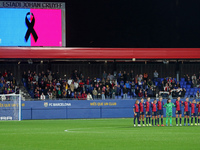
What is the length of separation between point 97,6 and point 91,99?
35.9 ft

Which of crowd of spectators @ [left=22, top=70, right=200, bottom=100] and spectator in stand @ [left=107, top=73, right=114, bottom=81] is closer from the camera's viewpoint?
crowd of spectators @ [left=22, top=70, right=200, bottom=100]

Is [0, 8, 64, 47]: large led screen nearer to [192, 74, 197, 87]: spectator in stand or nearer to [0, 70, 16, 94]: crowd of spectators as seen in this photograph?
[0, 70, 16, 94]: crowd of spectators

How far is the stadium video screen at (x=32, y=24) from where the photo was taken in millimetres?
42344

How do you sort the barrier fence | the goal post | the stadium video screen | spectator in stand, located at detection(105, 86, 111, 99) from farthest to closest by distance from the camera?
1. the stadium video screen
2. spectator in stand, located at detection(105, 86, 111, 99)
3. the barrier fence
4. the goal post

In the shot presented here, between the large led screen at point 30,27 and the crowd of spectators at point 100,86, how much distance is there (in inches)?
116

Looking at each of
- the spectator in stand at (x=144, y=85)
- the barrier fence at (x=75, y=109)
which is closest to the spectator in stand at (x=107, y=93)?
the barrier fence at (x=75, y=109)

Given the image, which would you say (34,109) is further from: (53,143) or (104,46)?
(53,143)

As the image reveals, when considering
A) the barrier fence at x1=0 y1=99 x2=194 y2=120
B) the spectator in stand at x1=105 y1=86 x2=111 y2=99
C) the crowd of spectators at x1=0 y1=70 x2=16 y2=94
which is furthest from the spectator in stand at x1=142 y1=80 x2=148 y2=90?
the crowd of spectators at x1=0 y1=70 x2=16 y2=94

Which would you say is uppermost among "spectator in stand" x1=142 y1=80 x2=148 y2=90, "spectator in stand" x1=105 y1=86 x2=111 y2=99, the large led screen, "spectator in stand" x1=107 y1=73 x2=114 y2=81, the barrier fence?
the large led screen

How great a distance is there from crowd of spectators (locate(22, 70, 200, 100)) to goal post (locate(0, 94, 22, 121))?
2.73m

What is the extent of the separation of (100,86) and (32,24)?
8.41 metres

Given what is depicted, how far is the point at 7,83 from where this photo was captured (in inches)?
1586

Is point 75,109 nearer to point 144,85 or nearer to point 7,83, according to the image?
point 7,83

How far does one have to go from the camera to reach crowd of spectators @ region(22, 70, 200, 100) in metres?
40.8
